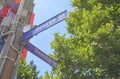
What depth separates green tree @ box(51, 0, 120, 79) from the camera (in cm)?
843

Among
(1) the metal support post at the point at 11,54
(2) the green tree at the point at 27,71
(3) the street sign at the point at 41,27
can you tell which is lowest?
(1) the metal support post at the point at 11,54

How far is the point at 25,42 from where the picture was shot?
316 inches

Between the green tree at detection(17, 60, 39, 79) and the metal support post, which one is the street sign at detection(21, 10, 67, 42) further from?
the green tree at detection(17, 60, 39, 79)

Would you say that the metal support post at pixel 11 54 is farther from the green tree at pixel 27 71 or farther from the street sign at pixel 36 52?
the green tree at pixel 27 71

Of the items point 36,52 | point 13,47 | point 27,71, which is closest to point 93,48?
point 36,52

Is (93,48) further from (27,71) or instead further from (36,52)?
(27,71)

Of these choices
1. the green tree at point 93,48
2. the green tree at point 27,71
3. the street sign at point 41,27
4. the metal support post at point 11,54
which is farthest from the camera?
the green tree at point 27,71

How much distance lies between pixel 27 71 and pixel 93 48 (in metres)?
7.98

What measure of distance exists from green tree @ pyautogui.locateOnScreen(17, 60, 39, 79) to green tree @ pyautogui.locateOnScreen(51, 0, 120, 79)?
20.0 ft

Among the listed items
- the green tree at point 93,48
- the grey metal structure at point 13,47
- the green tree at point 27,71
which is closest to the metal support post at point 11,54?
the grey metal structure at point 13,47

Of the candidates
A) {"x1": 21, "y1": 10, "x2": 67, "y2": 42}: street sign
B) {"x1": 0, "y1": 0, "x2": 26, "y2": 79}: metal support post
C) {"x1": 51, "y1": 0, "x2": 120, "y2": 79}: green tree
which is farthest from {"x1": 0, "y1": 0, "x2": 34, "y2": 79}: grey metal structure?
{"x1": 51, "y1": 0, "x2": 120, "y2": 79}: green tree

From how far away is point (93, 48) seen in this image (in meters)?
8.54

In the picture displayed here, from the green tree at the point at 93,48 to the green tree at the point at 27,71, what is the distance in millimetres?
6105

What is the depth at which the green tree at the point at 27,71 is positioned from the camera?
15297mm
